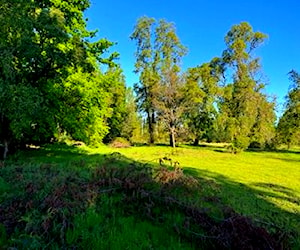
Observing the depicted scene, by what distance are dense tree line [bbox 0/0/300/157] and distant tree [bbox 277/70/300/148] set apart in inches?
4.0

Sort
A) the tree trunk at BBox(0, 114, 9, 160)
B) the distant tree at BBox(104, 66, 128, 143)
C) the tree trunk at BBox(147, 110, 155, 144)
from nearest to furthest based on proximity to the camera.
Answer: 1. the tree trunk at BBox(0, 114, 9, 160)
2. the distant tree at BBox(104, 66, 128, 143)
3. the tree trunk at BBox(147, 110, 155, 144)

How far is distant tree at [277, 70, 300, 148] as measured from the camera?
31.9 metres

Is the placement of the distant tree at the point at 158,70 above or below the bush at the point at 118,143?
above

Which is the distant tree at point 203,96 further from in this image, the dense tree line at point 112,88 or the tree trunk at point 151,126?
the tree trunk at point 151,126

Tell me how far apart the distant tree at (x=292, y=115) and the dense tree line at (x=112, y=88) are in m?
0.10

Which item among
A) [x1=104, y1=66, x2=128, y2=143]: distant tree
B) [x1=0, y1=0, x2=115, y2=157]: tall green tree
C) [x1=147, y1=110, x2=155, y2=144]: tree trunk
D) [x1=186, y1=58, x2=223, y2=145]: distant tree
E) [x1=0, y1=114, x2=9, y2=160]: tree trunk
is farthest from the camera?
[x1=147, y1=110, x2=155, y2=144]: tree trunk

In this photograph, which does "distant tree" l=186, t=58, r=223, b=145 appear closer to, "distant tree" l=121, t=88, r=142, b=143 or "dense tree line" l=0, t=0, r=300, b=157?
"dense tree line" l=0, t=0, r=300, b=157

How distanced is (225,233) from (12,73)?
10.6 meters

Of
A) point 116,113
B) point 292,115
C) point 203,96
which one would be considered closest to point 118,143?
point 116,113

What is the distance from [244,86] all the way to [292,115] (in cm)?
594

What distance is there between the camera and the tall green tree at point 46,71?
11703mm

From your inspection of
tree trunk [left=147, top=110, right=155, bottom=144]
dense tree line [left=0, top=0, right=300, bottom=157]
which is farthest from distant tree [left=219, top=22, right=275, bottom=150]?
tree trunk [left=147, top=110, right=155, bottom=144]

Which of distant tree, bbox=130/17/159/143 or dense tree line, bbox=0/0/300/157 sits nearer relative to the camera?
dense tree line, bbox=0/0/300/157

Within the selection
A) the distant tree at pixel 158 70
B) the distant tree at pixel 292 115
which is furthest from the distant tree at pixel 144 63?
the distant tree at pixel 292 115
